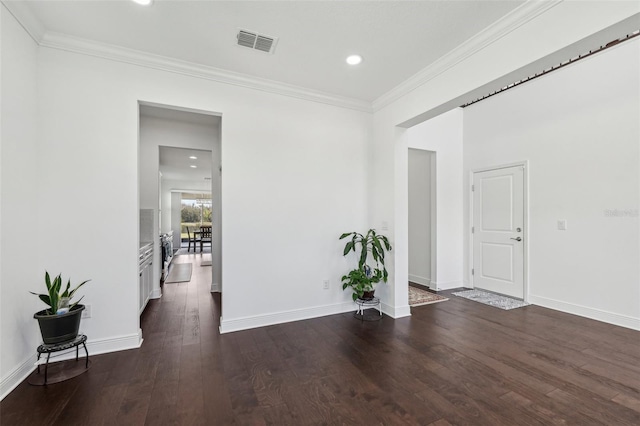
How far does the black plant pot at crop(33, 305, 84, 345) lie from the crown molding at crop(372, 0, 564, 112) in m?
3.91

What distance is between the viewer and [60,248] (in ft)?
8.34

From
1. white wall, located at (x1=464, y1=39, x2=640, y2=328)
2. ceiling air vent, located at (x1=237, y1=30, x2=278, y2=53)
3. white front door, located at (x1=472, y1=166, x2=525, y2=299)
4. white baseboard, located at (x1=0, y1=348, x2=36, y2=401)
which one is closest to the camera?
white baseboard, located at (x1=0, y1=348, x2=36, y2=401)

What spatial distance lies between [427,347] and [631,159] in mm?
3194

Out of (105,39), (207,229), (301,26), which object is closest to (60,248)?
(105,39)

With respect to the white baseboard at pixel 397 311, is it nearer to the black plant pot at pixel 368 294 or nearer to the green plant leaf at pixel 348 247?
the black plant pot at pixel 368 294

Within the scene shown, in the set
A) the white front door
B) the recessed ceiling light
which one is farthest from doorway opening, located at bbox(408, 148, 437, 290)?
the recessed ceiling light

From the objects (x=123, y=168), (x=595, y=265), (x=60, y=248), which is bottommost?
(x=595, y=265)

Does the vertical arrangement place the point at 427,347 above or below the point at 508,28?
below

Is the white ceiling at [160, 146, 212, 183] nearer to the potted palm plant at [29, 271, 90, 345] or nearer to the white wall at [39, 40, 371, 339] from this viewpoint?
the white wall at [39, 40, 371, 339]

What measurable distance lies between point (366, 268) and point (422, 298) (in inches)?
52.2

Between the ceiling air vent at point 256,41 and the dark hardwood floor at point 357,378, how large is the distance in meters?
2.86

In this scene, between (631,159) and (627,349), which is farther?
(631,159)

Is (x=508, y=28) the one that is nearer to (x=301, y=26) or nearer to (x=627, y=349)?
(x=301, y=26)

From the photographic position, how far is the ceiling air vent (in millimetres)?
2510
